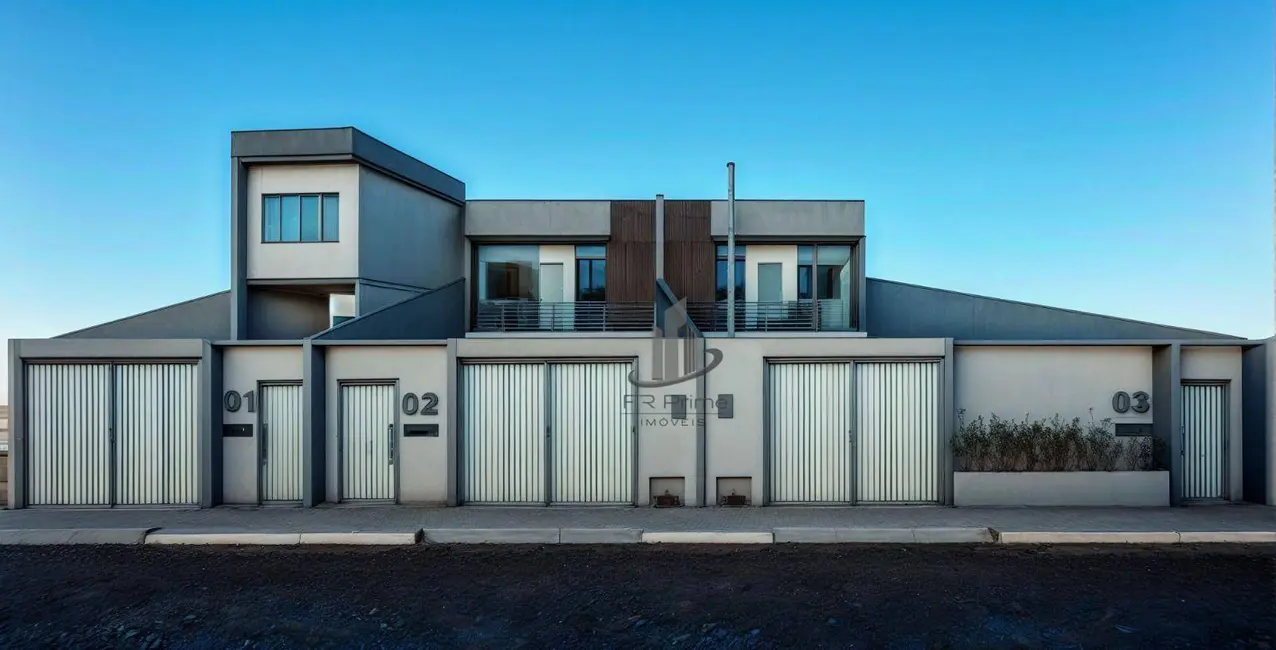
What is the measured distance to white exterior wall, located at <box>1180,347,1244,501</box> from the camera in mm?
9523

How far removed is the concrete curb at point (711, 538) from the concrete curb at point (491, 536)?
4.38ft

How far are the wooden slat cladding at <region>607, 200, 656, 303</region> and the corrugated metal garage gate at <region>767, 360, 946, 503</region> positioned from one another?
24.9 feet

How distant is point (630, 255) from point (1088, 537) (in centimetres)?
1178

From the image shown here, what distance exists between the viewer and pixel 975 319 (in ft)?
52.0

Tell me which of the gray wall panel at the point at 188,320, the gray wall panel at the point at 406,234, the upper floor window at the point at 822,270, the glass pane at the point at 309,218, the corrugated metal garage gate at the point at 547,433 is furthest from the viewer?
the upper floor window at the point at 822,270

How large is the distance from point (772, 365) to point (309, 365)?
24.2ft

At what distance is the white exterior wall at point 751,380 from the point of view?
9.29 meters

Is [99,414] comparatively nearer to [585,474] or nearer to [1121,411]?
[585,474]


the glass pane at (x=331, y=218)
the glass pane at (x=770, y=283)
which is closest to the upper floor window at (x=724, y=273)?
the glass pane at (x=770, y=283)

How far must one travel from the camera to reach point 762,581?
6.32 meters

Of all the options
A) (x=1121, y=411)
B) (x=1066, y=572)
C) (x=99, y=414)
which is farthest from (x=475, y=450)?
(x=1121, y=411)

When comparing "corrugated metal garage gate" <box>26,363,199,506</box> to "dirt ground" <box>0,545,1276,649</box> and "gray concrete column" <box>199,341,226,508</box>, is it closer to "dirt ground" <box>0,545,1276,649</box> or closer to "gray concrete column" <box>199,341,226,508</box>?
"gray concrete column" <box>199,341,226,508</box>

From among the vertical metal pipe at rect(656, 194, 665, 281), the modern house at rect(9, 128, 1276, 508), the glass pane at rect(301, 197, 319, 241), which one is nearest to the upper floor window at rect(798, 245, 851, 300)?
the vertical metal pipe at rect(656, 194, 665, 281)

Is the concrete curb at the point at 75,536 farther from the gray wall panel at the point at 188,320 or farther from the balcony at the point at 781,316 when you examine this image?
the balcony at the point at 781,316
